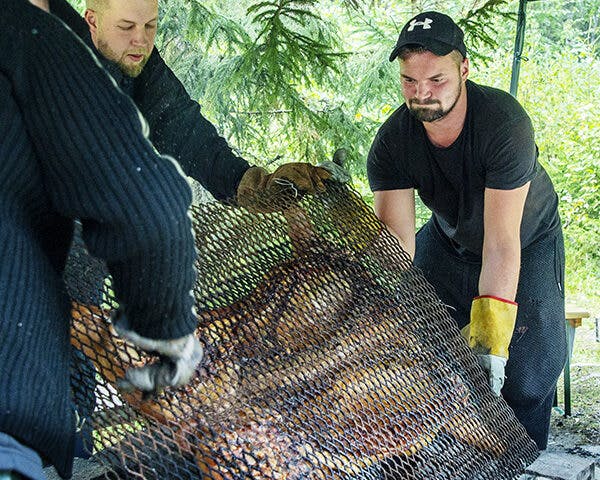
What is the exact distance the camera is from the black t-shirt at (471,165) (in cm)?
327

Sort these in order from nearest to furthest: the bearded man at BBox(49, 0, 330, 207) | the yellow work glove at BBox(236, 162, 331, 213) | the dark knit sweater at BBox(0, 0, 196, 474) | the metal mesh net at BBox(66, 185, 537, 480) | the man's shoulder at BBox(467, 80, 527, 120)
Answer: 1. the dark knit sweater at BBox(0, 0, 196, 474)
2. the metal mesh net at BBox(66, 185, 537, 480)
3. the yellow work glove at BBox(236, 162, 331, 213)
4. the bearded man at BBox(49, 0, 330, 207)
5. the man's shoulder at BBox(467, 80, 527, 120)

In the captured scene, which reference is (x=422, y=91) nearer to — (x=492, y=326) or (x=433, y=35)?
(x=433, y=35)

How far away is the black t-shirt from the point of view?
10.7 ft

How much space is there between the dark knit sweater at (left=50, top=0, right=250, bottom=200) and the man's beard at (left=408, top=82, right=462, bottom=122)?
84 centimetres

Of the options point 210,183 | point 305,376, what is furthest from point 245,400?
point 210,183

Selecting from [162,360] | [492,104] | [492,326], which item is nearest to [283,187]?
[492,326]

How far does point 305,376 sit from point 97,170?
1.19 m

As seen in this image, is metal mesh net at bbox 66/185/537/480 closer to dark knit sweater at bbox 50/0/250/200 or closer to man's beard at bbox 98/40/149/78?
dark knit sweater at bbox 50/0/250/200

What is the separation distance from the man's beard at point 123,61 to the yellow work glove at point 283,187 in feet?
2.15

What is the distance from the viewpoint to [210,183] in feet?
10.3

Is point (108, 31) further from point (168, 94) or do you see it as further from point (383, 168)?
point (383, 168)

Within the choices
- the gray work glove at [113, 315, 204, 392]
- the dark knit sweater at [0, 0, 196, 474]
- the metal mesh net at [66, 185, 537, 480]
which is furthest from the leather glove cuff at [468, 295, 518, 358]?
the dark knit sweater at [0, 0, 196, 474]

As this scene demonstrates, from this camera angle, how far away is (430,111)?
3297mm

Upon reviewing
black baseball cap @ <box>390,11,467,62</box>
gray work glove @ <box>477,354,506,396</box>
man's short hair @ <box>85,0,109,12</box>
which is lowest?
gray work glove @ <box>477,354,506,396</box>
